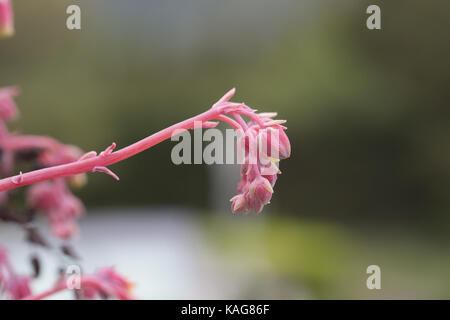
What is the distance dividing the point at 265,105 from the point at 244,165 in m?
4.71

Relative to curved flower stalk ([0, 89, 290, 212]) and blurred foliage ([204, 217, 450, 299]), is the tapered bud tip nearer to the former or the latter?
curved flower stalk ([0, 89, 290, 212])

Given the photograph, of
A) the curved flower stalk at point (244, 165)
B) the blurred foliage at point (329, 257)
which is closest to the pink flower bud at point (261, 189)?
the curved flower stalk at point (244, 165)

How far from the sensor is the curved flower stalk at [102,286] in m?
0.45

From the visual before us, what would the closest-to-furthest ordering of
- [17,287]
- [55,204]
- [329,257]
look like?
[17,287] → [55,204] → [329,257]

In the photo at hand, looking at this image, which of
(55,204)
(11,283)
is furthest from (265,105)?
(11,283)

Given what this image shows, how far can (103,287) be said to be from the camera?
1.50 ft

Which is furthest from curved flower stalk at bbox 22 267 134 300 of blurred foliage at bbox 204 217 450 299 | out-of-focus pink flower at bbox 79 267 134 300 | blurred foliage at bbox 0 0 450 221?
blurred foliage at bbox 0 0 450 221

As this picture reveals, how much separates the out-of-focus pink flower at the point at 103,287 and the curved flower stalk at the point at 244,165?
163mm

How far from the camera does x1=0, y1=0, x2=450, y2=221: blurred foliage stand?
184 inches

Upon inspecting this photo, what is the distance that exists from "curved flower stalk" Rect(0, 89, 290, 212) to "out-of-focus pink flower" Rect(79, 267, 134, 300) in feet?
0.53

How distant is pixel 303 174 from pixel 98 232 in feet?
5.89

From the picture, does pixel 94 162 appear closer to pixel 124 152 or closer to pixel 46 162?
pixel 124 152

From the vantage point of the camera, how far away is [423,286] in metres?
3.35

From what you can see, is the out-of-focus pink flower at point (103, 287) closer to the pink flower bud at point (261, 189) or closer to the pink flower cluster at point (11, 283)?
the pink flower cluster at point (11, 283)
